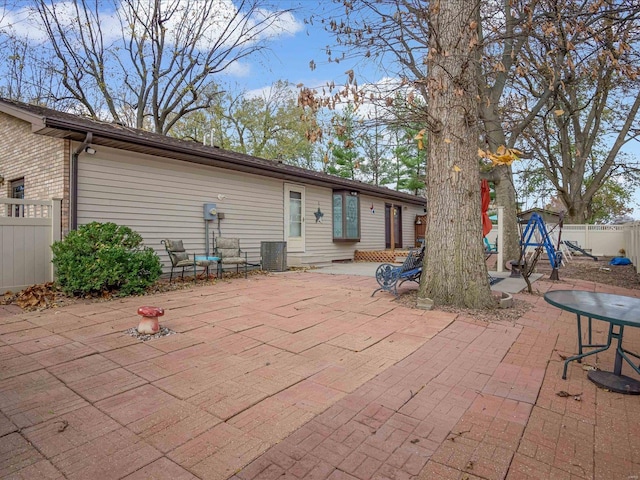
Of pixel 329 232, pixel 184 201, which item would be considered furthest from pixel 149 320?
pixel 329 232

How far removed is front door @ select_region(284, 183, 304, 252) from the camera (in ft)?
35.9

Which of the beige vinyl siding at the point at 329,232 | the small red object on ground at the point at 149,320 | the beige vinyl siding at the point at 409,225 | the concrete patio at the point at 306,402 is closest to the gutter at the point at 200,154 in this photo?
the beige vinyl siding at the point at 329,232

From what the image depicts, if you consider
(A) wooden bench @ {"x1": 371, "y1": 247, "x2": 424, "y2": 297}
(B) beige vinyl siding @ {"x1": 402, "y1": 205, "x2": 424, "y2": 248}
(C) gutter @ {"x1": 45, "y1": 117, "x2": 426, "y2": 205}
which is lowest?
(A) wooden bench @ {"x1": 371, "y1": 247, "x2": 424, "y2": 297}

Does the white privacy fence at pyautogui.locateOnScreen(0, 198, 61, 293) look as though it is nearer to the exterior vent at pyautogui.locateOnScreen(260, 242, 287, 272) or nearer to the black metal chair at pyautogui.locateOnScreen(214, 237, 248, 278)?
the black metal chair at pyautogui.locateOnScreen(214, 237, 248, 278)

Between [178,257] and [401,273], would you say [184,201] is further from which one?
[401,273]

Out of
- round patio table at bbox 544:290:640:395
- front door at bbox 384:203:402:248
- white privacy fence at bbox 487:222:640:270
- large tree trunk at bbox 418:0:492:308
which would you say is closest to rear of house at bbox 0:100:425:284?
front door at bbox 384:203:402:248

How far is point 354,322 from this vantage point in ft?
14.6

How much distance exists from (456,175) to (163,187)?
605 centimetres

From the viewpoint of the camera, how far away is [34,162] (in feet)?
23.6

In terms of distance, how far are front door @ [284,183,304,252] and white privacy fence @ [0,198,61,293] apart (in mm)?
5877

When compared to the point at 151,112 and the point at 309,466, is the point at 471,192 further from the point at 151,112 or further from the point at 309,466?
the point at 151,112

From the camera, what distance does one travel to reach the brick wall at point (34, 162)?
251 inches

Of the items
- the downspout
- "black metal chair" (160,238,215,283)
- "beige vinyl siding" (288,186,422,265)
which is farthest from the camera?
"beige vinyl siding" (288,186,422,265)

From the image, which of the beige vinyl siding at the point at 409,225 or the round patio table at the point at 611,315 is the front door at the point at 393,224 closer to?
the beige vinyl siding at the point at 409,225
